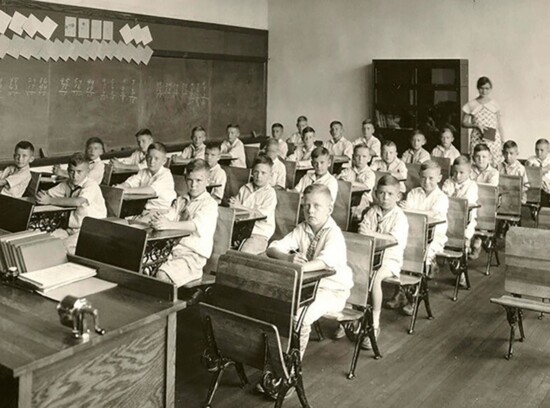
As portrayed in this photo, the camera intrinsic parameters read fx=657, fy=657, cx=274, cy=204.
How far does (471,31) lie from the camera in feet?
28.9

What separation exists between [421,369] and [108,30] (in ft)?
19.2

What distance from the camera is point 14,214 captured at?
11.6ft

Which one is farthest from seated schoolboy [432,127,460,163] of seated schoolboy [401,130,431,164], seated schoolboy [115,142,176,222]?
seated schoolboy [115,142,176,222]

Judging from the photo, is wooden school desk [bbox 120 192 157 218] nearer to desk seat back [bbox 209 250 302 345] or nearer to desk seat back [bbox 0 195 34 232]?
desk seat back [bbox 0 195 34 232]

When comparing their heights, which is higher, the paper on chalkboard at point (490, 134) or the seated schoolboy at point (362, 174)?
the paper on chalkboard at point (490, 134)

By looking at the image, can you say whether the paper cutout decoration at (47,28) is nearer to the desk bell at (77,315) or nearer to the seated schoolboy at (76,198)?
the seated schoolboy at (76,198)

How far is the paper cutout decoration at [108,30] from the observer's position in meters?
7.74

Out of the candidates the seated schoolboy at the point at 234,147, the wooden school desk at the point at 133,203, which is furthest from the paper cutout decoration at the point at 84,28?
the wooden school desk at the point at 133,203

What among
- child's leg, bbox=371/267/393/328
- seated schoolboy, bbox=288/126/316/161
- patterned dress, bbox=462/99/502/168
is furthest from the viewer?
seated schoolboy, bbox=288/126/316/161

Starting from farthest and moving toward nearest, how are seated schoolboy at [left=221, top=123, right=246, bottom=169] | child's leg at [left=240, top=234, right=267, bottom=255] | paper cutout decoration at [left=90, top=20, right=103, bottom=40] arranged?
seated schoolboy at [left=221, top=123, right=246, bottom=169] < paper cutout decoration at [left=90, top=20, right=103, bottom=40] < child's leg at [left=240, top=234, right=267, bottom=255]

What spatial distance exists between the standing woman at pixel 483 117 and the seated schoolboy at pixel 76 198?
4.98 meters

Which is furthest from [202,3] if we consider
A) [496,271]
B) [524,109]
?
[496,271]

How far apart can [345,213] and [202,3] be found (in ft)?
16.2

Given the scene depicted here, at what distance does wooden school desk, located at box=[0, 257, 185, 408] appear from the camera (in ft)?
6.24
